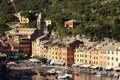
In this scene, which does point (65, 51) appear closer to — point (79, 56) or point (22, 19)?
point (79, 56)

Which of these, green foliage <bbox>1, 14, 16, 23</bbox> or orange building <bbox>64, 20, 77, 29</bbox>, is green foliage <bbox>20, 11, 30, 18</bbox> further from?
orange building <bbox>64, 20, 77, 29</bbox>

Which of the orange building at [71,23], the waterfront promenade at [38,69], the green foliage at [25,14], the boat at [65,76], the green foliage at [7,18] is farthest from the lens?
the green foliage at [25,14]

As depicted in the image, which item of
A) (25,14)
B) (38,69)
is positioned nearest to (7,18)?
(25,14)

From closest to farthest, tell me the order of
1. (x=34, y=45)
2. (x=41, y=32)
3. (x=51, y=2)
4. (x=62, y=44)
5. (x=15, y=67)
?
1. (x=15, y=67)
2. (x=62, y=44)
3. (x=34, y=45)
4. (x=41, y=32)
5. (x=51, y=2)

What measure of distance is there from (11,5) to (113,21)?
27222 millimetres

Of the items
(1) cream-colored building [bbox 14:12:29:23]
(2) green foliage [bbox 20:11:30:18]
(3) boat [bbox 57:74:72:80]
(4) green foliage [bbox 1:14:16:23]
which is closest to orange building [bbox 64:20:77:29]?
(2) green foliage [bbox 20:11:30:18]

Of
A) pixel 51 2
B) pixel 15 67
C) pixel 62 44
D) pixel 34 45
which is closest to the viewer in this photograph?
pixel 15 67

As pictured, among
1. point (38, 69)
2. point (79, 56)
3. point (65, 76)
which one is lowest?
point (65, 76)

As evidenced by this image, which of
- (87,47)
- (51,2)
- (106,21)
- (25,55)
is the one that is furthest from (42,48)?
(51,2)

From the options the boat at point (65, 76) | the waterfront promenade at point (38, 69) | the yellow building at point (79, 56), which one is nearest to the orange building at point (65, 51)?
the yellow building at point (79, 56)

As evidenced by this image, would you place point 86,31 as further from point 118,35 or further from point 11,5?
point 11,5

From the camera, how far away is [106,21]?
88375 mm

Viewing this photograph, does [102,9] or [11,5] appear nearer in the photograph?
[102,9]

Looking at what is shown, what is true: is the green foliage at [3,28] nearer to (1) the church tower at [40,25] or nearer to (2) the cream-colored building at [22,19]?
(2) the cream-colored building at [22,19]
